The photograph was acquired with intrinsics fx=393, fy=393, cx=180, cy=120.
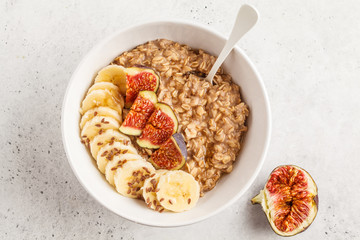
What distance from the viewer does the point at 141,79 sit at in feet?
10.5

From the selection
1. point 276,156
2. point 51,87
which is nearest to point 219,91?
point 276,156

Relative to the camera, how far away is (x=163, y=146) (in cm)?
321

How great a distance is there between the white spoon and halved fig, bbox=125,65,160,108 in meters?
0.48

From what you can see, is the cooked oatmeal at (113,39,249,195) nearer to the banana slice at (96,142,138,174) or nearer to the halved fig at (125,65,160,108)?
the halved fig at (125,65,160,108)

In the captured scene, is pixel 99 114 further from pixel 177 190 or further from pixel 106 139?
pixel 177 190

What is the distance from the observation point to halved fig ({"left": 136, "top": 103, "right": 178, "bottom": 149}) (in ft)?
10.4

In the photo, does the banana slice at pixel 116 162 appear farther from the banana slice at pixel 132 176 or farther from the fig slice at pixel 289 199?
the fig slice at pixel 289 199

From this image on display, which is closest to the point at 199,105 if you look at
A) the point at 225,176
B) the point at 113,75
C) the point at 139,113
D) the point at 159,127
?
the point at 159,127

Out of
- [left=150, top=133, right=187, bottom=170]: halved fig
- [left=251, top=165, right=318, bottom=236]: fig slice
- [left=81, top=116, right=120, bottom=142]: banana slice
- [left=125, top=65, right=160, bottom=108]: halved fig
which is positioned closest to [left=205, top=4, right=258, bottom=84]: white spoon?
[left=125, top=65, right=160, bottom=108]: halved fig

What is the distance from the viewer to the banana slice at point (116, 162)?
10.1ft

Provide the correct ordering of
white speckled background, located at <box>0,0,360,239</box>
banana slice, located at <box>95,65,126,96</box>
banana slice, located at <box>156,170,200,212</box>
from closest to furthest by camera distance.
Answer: banana slice, located at <box>156,170,200,212</box> < banana slice, located at <box>95,65,126,96</box> < white speckled background, located at <box>0,0,360,239</box>

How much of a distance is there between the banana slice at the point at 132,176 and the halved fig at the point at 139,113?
0.90ft

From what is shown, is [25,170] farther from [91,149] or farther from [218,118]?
[218,118]

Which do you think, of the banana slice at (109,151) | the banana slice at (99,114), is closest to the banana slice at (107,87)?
the banana slice at (99,114)
